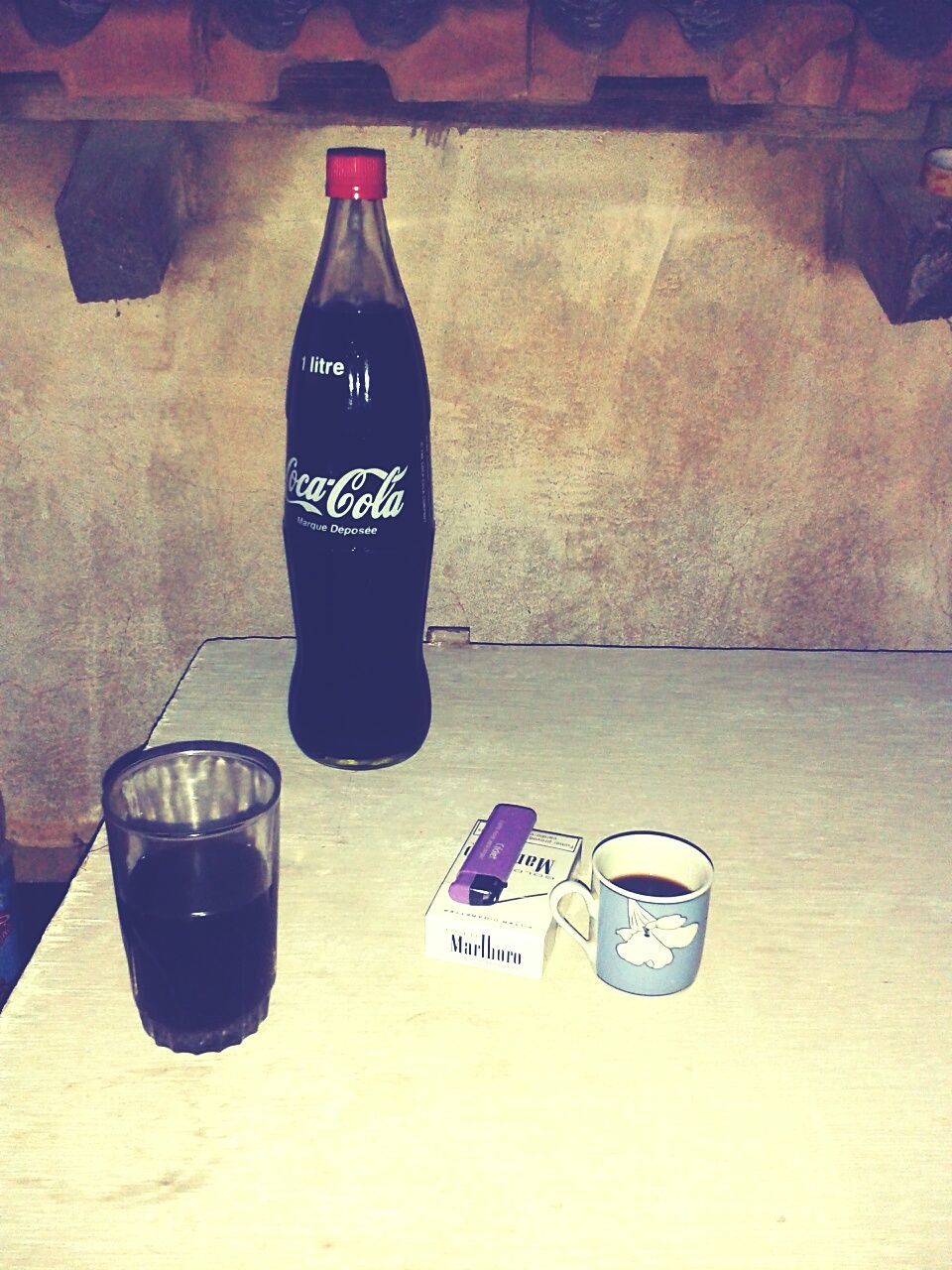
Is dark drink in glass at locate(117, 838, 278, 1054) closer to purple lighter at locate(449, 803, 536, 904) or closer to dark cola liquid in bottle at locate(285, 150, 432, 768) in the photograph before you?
purple lighter at locate(449, 803, 536, 904)

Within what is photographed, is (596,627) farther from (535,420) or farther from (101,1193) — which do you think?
(101,1193)

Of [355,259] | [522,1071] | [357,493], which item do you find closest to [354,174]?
[355,259]

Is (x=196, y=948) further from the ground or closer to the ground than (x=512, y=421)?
closer to the ground

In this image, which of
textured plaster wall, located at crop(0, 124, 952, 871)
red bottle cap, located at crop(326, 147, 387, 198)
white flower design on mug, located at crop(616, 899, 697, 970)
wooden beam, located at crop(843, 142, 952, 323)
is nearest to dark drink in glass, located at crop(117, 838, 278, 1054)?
white flower design on mug, located at crop(616, 899, 697, 970)

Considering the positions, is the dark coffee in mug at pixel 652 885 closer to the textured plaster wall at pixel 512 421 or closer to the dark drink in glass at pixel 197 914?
the dark drink in glass at pixel 197 914

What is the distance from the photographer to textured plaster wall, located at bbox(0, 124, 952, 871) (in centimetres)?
129

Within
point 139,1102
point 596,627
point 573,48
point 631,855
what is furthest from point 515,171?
point 139,1102

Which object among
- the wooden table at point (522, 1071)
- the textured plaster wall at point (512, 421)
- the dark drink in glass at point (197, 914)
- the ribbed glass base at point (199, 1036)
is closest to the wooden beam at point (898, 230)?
the textured plaster wall at point (512, 421)

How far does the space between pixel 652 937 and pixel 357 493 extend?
0.42 m

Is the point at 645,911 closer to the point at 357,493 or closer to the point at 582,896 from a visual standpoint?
the point at 582,896

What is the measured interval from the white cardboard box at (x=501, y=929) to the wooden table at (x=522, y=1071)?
2 cm

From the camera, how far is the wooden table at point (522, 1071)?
592 millimetres

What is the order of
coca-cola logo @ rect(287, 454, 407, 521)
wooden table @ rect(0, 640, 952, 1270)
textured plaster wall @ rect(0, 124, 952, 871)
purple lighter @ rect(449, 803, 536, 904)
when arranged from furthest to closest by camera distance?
textured plaster wall @ rect(0, 124, 952, 871) → coca-cola logo @ rect(287, 454, 407, 521) → purple lighter @ rect(449, 803, 536, 904) → wooden table @ rect(0, 640, 952, 1270)

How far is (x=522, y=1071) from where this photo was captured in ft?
2.26
